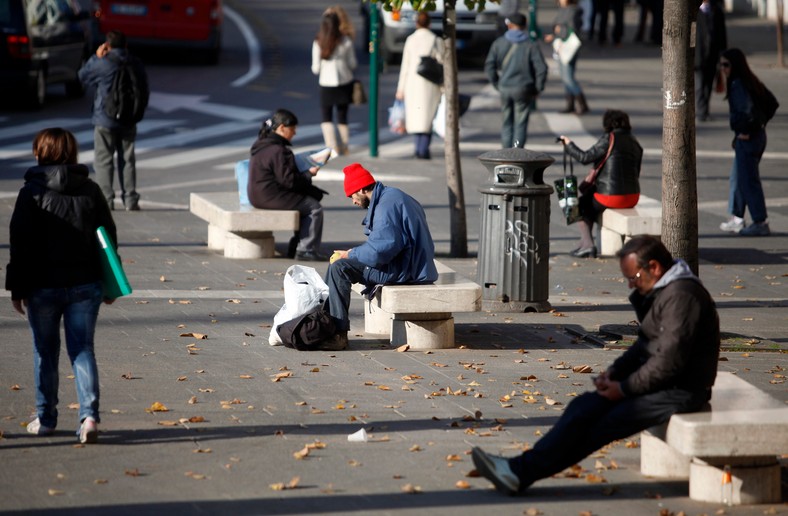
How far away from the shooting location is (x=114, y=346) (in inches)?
347

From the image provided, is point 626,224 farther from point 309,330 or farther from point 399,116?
point 399,116

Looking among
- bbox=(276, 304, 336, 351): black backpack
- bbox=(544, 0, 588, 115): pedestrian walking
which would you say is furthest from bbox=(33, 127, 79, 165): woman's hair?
bbox=(544, 0, 588, 115): pedestrian walking

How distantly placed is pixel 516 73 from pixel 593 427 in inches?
477

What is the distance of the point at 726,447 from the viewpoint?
5.82m

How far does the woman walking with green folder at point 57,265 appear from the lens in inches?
260

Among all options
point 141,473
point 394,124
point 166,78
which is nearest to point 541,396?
point 141,473

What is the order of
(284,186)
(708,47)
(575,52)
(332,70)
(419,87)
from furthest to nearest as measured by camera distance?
1. (575,52)
2. (708,47)
3. (332,70)
4. (419,87)
5. (284,186)

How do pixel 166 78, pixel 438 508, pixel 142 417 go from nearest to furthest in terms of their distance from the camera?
pixel 438 508, pixel 142 417, pixel 166 78

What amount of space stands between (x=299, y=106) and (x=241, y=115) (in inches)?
58.4

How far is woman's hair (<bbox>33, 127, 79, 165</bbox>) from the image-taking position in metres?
6.70

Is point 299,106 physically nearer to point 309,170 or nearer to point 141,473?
point 309,170

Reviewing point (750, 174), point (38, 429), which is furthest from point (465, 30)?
point (38, 429)

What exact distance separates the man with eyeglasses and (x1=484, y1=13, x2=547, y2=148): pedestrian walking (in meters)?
11.8

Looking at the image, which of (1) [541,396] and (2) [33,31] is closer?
(1) [541,396]
